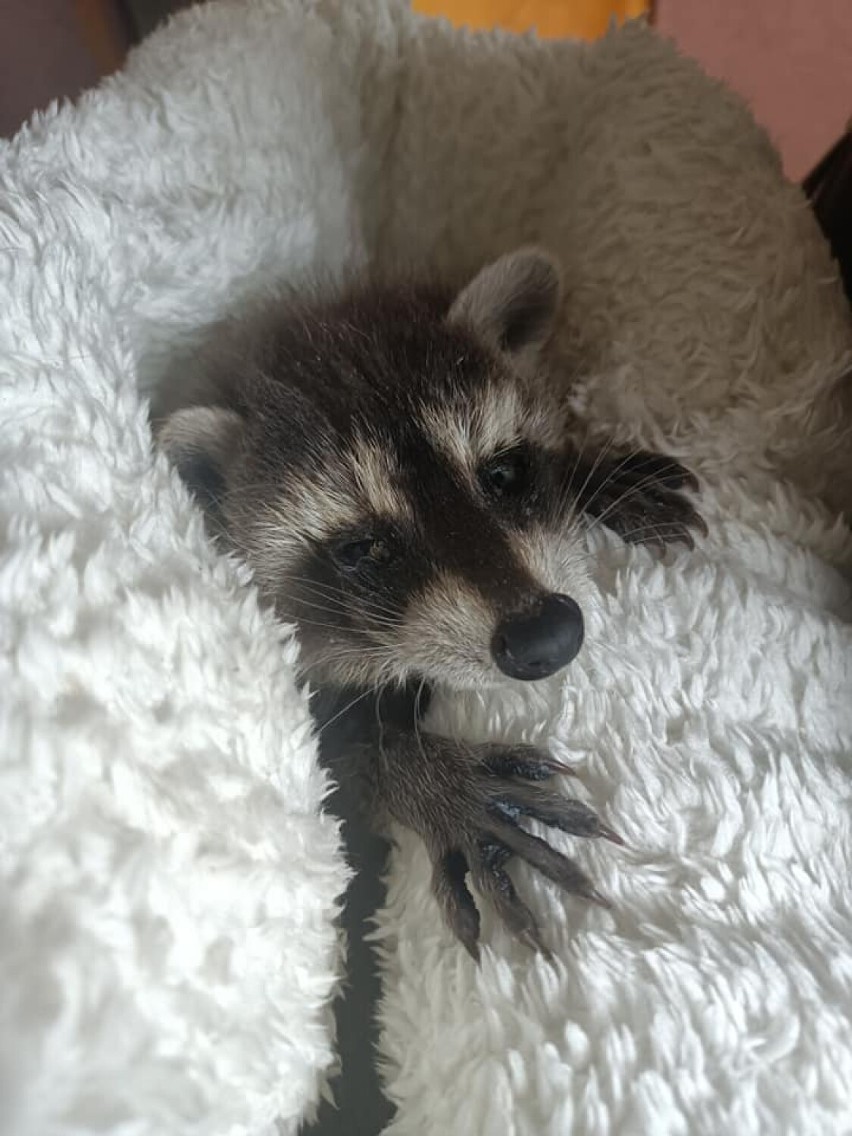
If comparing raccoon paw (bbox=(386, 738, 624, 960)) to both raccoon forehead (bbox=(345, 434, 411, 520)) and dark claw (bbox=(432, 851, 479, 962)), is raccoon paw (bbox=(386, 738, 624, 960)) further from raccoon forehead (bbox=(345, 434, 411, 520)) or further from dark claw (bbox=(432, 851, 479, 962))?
raccoon forehead (bbox=(345, 434, 411, 520))

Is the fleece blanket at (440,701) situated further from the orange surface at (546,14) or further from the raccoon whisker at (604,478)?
the orange surface at (546,14)

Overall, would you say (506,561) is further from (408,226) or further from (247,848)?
(408,226)

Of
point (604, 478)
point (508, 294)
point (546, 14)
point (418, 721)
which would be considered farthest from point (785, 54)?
point (418, 721)

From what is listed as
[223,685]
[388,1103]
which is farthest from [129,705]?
[388,1103]

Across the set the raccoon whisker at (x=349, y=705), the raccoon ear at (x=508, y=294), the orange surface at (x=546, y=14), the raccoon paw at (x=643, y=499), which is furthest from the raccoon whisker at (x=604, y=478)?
the orange surface at (x=546, y=14)

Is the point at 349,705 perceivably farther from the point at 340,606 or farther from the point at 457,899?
the point at 457,899

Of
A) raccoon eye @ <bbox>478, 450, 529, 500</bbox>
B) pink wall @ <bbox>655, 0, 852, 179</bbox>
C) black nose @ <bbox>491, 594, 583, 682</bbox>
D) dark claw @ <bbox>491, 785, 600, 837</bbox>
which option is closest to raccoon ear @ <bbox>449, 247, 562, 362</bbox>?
raccoon eye @ <bbox>478, 450, 529, 500</bbox>
